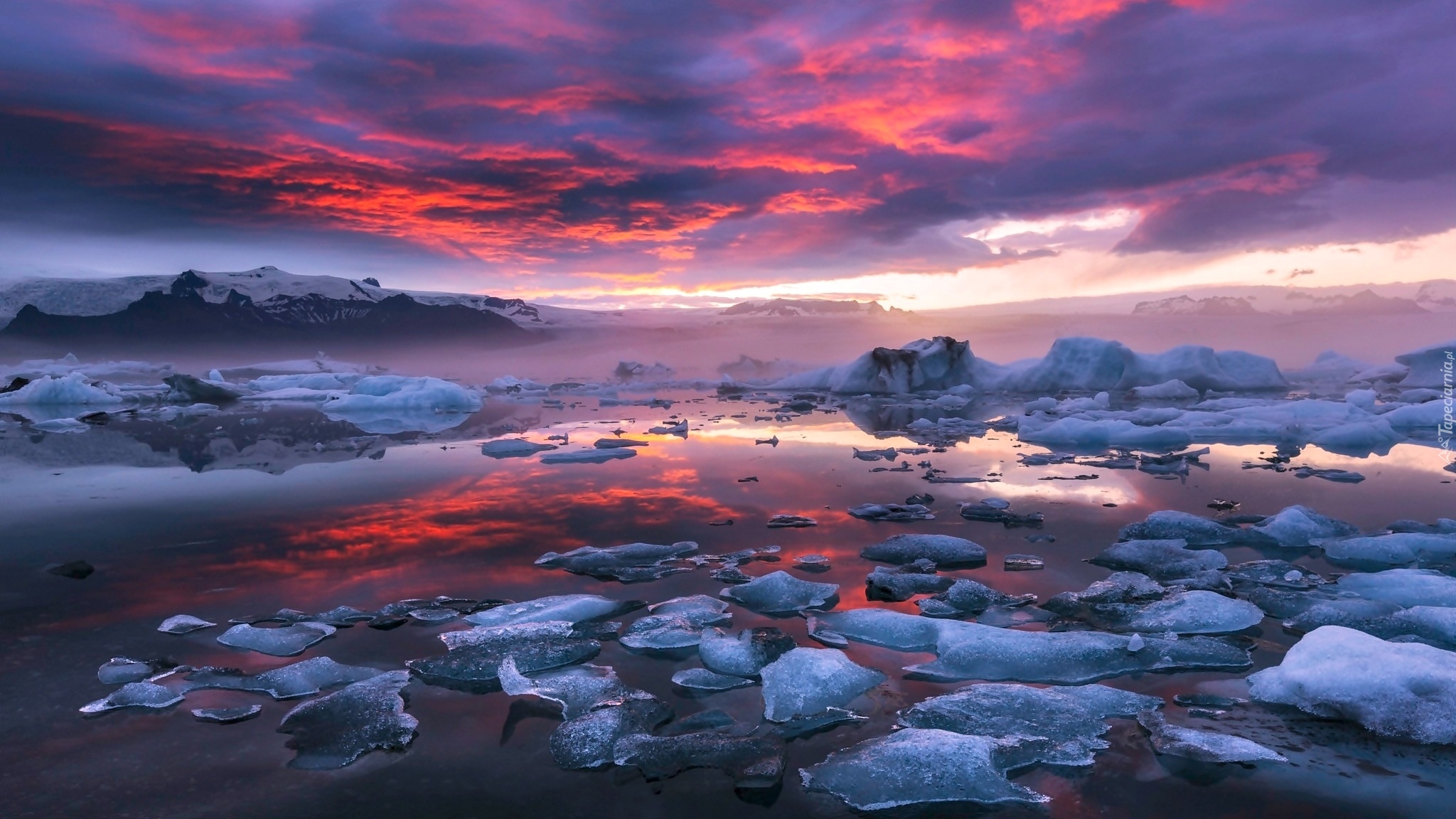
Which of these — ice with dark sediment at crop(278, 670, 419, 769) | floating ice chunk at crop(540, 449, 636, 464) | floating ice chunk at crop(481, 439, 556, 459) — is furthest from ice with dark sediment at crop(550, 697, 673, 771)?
floating ice chunk at crop(481, 439, 556, 459)

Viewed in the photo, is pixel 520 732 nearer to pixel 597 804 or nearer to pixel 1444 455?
pixel 597 804

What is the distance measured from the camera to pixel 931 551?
5145 mm

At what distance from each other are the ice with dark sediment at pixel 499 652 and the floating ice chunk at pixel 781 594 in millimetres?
984

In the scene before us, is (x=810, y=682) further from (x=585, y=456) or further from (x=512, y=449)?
(x=512, y=449)

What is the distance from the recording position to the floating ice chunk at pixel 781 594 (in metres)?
4.22

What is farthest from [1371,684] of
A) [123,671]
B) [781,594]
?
[123,671]

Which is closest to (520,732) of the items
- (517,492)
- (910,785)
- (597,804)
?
(597,804)

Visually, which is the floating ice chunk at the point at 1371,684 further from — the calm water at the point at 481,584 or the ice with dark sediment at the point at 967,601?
the ice with dark sediment at the point at 967,601

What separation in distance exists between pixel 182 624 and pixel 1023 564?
5060 millimetres

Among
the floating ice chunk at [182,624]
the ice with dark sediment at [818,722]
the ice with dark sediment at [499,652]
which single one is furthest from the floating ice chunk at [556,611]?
the ice with dark sediment at [818,722]

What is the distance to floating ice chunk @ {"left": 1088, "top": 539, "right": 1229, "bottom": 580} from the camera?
15.8ft

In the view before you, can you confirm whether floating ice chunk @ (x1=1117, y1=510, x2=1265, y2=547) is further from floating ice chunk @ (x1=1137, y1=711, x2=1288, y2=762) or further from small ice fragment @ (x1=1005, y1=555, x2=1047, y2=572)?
floating ice chunk @ (x1=1137, y1=711, x2=1288, y2=762)

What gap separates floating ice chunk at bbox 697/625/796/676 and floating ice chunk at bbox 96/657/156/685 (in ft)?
8.29

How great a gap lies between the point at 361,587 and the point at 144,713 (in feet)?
5.33
